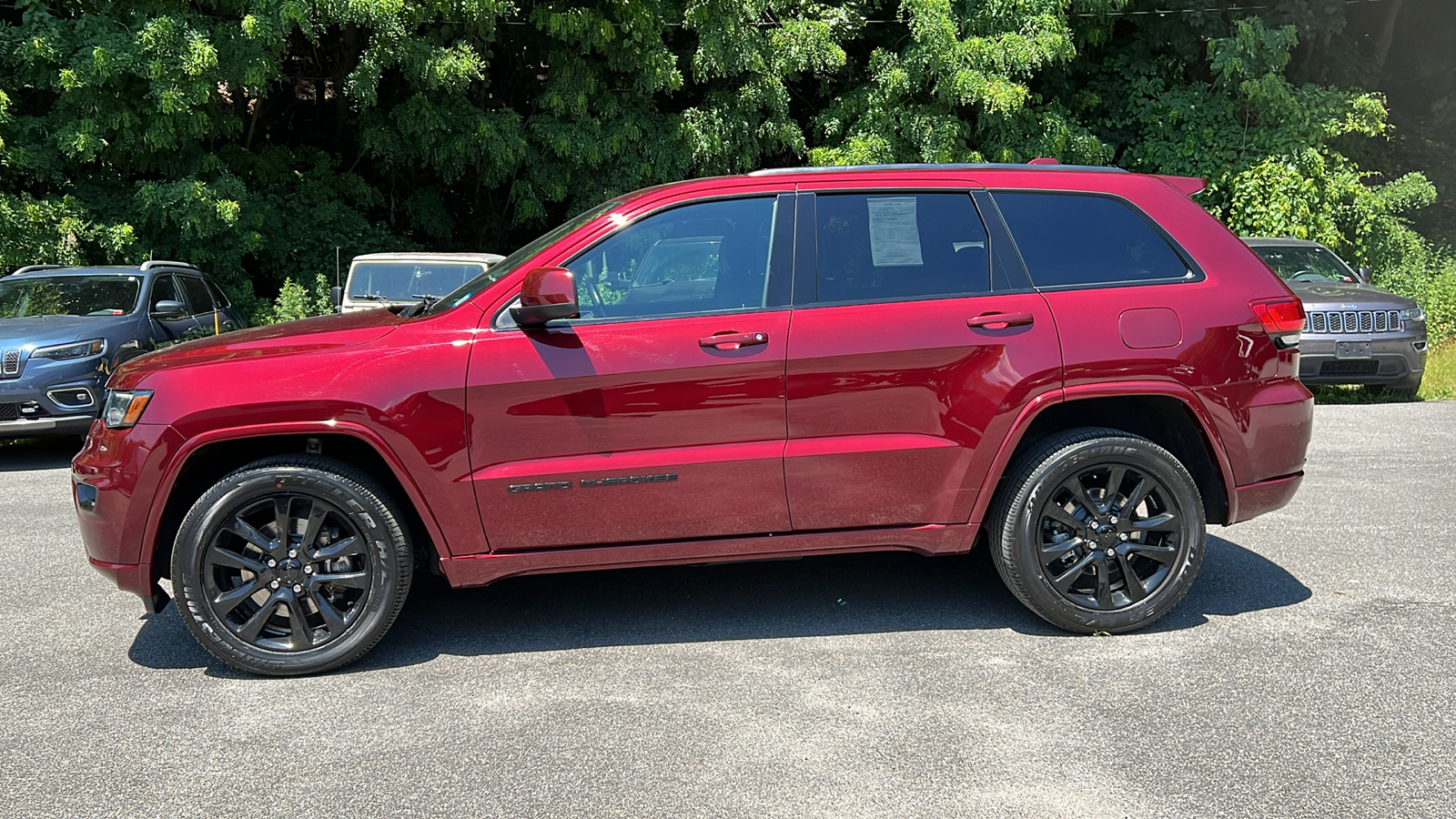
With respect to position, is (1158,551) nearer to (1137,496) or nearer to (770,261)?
(1137,496)

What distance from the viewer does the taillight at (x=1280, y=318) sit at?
176 inches

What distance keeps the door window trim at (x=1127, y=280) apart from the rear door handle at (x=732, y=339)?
1153mm

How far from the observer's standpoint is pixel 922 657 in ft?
13.9

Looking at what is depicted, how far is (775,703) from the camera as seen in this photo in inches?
151

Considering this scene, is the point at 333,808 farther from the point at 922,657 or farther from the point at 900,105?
the point at 900,105

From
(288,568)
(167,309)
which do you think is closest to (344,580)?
(288,568)

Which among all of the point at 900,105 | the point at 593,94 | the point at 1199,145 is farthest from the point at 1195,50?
the point at 593,94

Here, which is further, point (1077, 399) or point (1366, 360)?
point (1366, 360)

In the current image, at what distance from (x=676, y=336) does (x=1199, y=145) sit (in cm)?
1722

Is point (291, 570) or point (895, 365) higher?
point (895, 365)

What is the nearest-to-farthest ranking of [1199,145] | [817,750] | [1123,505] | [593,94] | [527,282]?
[817,750] → [527,282] → [1123,505] → [593,94] → [1199,145]

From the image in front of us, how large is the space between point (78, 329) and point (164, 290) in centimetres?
155

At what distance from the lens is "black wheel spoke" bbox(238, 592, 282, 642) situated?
4.13m

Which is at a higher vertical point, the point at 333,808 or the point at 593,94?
the point at 593,94
